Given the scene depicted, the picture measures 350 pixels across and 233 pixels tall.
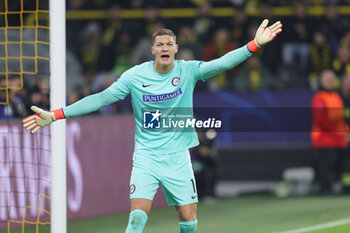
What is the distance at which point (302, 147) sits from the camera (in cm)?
1440

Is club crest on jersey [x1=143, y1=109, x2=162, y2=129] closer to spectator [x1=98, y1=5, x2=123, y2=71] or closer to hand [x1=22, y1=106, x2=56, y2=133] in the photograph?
hand [x1=22, y1=106, x2=56, y2=133]

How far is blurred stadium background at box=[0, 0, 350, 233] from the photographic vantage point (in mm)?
10953

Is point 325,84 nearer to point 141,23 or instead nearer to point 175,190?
point 141,23

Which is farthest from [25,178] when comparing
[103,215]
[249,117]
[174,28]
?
[174,28]

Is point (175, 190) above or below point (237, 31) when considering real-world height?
below

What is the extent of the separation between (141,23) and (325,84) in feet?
13.9

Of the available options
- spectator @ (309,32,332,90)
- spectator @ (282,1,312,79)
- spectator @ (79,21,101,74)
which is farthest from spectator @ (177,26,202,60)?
spectator @ (309,32,332,90)

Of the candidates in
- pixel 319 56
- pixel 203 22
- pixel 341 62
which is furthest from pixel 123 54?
pixel 341 62

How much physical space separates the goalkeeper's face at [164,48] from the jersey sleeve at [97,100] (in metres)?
0.35

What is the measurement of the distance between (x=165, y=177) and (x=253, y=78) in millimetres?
7859

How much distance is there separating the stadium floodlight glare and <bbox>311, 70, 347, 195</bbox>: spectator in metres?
6.54

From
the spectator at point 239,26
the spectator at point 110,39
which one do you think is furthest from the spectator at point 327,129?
A: the spectator at point 110,39

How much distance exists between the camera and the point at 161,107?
7090 millimetres

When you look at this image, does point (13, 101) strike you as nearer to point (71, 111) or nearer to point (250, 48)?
point (71, 111)
